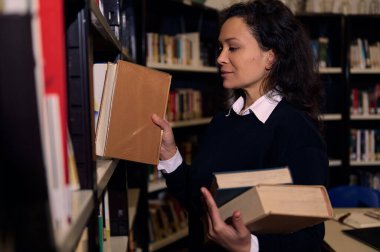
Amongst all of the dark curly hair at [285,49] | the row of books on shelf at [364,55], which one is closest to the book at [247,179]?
the dark curly hair at [285,49]

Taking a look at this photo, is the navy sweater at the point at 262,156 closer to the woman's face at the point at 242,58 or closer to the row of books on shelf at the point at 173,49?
the woman's face at the point at 242,58

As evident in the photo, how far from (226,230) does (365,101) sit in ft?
9.34

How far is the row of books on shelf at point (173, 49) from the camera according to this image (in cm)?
249

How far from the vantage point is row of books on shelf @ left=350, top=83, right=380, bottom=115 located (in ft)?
11.3

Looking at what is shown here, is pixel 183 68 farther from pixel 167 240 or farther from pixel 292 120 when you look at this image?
pixel 292 120

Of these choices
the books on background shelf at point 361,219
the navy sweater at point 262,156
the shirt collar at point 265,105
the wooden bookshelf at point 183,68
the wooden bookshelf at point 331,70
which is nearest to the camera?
the navy sweater at point 262,156

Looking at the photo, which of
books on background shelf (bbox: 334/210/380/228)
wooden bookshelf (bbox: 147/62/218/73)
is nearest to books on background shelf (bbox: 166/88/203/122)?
wooden bookshelf (bbox: 147/62/218/73)

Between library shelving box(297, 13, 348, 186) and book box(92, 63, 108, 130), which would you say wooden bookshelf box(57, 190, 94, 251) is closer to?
book box(92, 63, 108, 130)

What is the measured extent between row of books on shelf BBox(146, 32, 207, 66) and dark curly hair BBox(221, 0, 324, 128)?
1.10m

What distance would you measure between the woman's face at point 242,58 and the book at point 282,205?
527mm

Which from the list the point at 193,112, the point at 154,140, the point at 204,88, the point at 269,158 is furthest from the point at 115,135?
the point at 204,88

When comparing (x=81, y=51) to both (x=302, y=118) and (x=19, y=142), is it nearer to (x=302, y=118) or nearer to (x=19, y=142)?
(x=19, y=142)

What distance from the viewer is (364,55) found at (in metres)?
3.44

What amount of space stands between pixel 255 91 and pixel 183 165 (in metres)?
0.38
